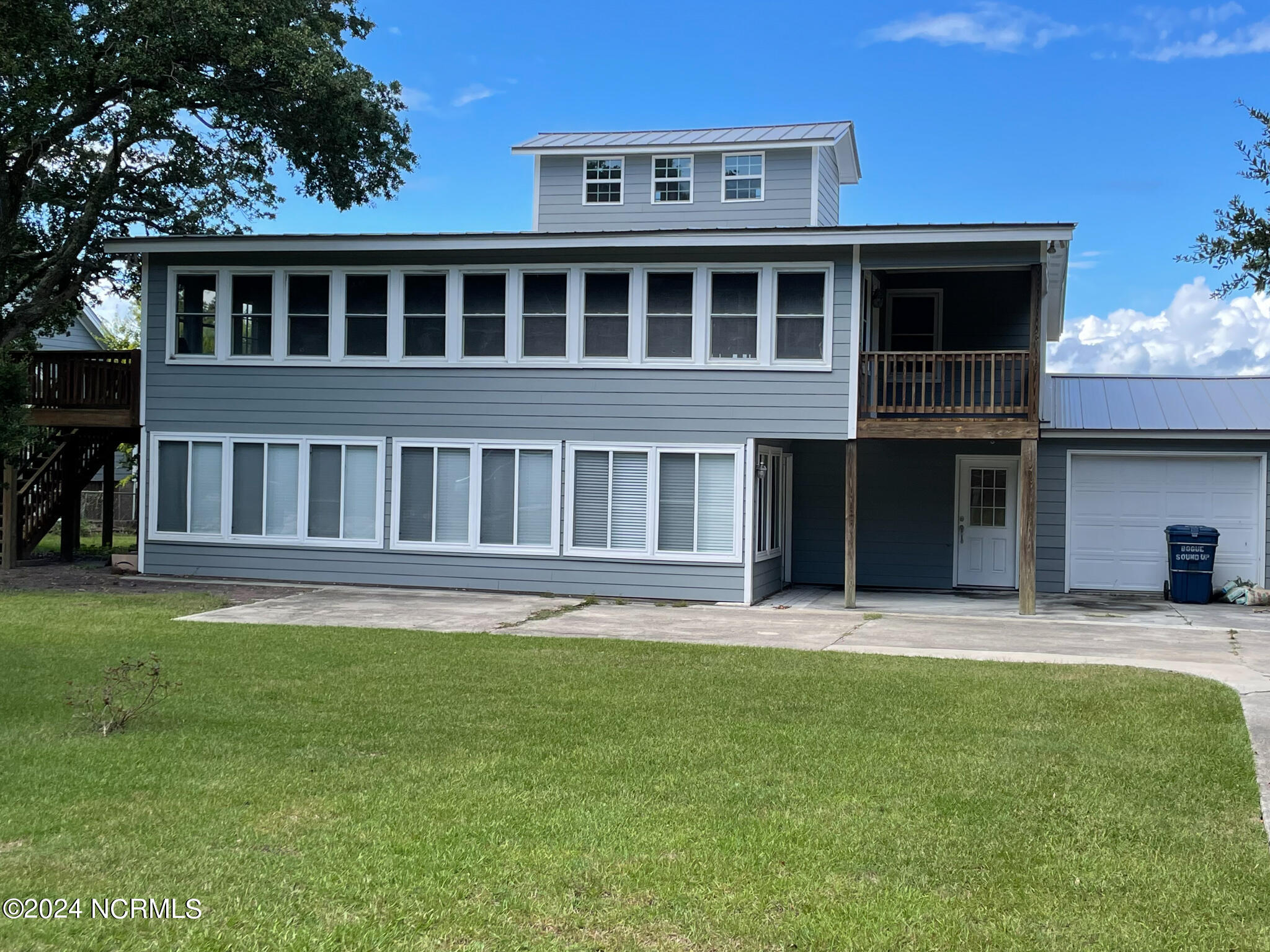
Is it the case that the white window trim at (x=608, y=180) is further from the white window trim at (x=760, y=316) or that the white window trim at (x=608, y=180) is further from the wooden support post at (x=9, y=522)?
the wooden support post at (x=9, y=522)

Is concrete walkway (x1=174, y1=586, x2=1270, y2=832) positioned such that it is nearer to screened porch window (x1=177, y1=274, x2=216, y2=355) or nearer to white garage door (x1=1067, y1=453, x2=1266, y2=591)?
white garage door (x1=1067, y1=453, x2=1266, y2=591)

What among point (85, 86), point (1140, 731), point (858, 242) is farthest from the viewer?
point (85, 86)

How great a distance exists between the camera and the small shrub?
7344 millimetres

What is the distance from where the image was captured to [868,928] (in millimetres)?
4344

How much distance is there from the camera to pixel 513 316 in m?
16.7

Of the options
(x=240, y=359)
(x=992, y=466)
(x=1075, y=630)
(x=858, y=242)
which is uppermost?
(x=858, y=242)

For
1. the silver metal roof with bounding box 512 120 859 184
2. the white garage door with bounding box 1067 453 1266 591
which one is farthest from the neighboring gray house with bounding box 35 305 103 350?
the white garage door with bounding box 1067 453 1266 591

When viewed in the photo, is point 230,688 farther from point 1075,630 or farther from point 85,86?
point 85,86

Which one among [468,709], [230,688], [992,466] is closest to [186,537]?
[230,688]

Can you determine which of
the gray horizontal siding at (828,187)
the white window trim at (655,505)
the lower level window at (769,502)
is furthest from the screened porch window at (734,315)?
the gray horizontal siding at (828,187)

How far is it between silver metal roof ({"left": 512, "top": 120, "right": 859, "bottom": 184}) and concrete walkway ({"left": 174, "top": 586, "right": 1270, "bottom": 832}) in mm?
8918

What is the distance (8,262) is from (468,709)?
17.0m

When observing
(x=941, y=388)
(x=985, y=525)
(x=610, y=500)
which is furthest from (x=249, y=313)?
(x=985, y=525)

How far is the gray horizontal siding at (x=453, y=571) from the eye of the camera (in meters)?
16.0
